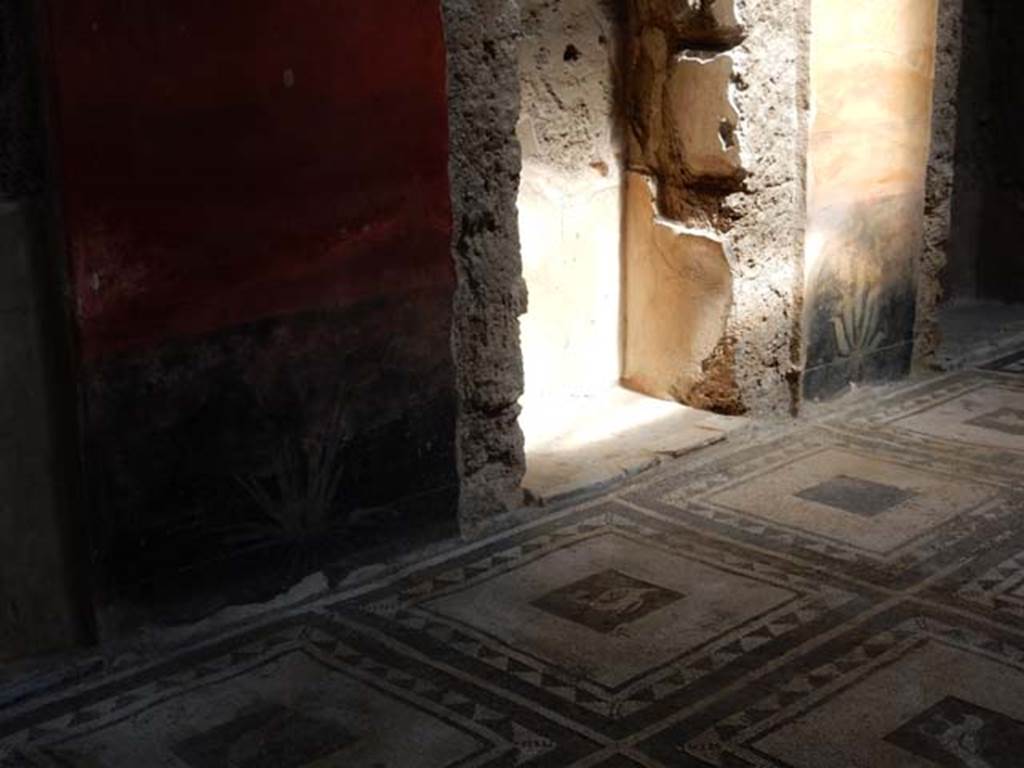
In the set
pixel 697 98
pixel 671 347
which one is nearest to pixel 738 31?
pixel 697 98

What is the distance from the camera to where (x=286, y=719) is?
8.16 feet

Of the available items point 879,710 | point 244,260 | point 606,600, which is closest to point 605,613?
point 606,600

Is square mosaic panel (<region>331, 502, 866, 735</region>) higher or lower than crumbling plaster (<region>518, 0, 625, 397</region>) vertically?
lower

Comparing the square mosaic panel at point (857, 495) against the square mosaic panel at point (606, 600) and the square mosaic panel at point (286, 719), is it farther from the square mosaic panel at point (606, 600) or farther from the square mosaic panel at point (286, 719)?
the square mosaic panel at point (286, 719)

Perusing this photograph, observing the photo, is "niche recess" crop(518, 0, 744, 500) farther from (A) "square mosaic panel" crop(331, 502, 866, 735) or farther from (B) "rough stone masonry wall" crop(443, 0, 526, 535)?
(A) "square mosaic panel" crop(331, 502, 866, 735)

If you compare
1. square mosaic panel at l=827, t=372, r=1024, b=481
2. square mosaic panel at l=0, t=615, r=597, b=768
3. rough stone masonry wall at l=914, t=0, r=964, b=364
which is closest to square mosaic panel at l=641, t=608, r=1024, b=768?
square mosaic panel at l=0, t=615, r=597, b=768

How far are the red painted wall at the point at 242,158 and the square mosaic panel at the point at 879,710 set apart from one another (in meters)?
1.22

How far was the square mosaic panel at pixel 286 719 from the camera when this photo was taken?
2365 millimetres

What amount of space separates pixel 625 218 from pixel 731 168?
507 mm

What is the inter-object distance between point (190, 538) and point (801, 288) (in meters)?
2.21

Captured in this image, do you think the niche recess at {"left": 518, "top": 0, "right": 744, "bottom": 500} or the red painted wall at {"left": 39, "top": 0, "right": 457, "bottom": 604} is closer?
the red painted wall at {"left": 39, "top": 0, "right": 457, "bottom": 604}

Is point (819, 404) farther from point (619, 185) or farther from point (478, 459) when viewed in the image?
point (478, 459)

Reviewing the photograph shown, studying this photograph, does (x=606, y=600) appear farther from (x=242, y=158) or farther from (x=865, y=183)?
(x=865, y=183)

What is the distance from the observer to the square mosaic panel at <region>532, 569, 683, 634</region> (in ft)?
9.45
